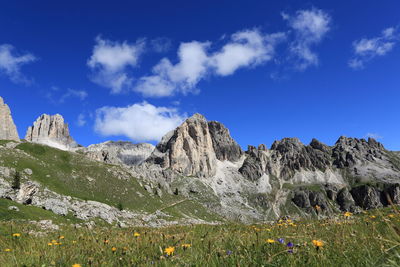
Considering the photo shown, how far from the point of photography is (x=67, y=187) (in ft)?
380

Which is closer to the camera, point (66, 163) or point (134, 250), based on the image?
point (134, 250)

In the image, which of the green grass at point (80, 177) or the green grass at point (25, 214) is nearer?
the green grass at point (25, 214)

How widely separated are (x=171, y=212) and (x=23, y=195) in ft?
355

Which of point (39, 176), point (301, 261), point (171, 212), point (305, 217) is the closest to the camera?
point (301, 261)

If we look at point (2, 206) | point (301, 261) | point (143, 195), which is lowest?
point (301, 261)

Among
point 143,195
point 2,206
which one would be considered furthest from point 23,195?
point 143,195

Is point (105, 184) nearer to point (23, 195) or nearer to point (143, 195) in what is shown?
point (143, 195)

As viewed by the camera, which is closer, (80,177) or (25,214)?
(25,214)

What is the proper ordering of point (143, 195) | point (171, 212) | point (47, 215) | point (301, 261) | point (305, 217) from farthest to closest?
1. point (171, 212)
2. point (143, 195)
3. point (47, 215)
4. point (305, 217)
5. point (301, 261)

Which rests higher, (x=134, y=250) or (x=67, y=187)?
(x=67, y=187)

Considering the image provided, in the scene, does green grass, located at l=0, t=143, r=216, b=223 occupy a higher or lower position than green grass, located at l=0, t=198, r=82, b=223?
higher

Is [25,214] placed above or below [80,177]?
below

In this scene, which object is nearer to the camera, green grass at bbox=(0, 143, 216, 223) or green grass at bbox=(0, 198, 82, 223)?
green grass at bbox=(0, 198, 82, 223)

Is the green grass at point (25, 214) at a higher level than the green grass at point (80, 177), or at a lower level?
lower
